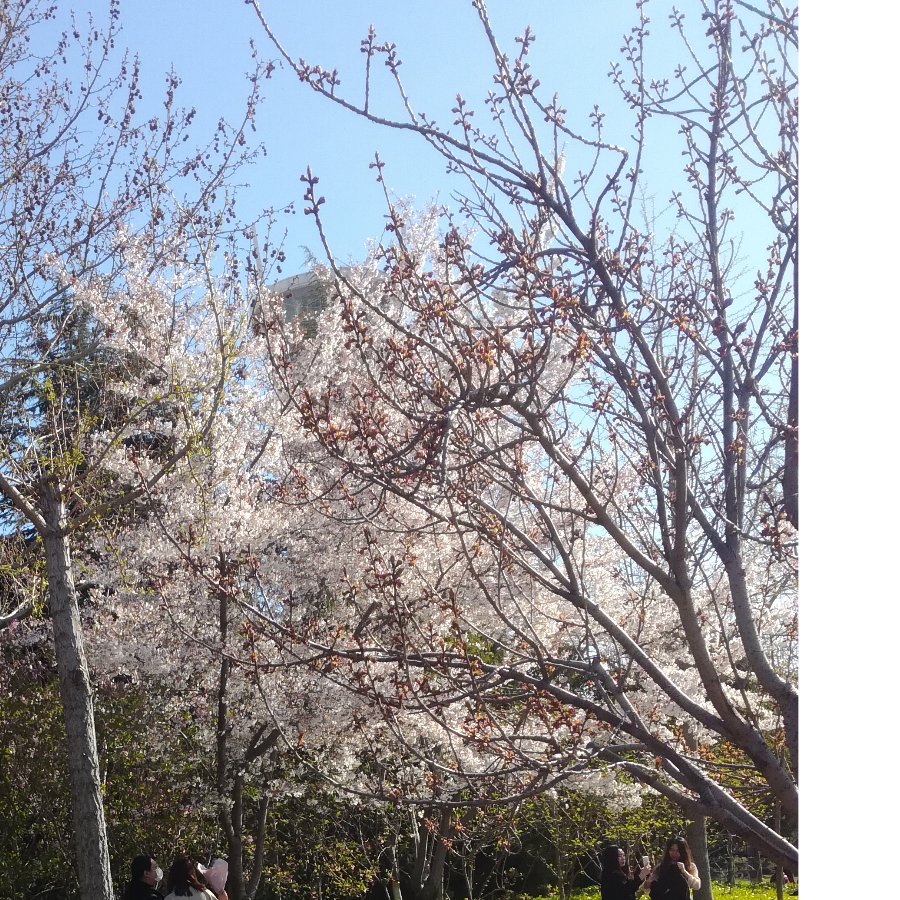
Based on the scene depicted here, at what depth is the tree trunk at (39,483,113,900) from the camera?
633 cm

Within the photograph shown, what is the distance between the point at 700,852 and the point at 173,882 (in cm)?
608

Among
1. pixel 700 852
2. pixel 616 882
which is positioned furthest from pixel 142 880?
pixel 700 852

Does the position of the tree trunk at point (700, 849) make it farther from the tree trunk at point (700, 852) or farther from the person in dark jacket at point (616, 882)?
the person in dark jacket at point (616, 882)

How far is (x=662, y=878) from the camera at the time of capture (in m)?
6.78

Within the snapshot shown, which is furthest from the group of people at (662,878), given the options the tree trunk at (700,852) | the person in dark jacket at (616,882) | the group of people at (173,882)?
the group of people at (173,882)

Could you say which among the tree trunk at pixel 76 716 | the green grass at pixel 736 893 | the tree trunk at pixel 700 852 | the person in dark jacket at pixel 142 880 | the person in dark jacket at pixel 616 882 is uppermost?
the tree trunk at pixel 76 716

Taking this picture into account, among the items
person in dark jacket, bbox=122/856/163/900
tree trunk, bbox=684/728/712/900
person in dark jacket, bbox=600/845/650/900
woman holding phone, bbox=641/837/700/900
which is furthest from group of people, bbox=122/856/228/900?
tree trunk, bbox=684/728/712/900

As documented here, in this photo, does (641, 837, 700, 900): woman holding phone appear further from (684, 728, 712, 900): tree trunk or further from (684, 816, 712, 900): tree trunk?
(684, 816, 712, 900): tree trunk

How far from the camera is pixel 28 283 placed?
284 inches

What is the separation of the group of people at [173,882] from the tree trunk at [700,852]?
17.1ft

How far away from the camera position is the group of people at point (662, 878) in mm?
6727
